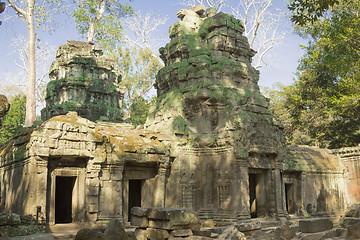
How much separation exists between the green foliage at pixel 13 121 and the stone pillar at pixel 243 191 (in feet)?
77.7

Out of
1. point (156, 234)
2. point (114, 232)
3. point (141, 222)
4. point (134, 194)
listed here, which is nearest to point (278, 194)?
point (134, 194)

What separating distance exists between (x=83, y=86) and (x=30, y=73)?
4279mm

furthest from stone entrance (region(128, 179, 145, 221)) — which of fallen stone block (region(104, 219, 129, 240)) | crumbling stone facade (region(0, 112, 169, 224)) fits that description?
fallen stone block (region(104, 219, 129, 240))

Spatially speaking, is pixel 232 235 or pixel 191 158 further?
pixel 191 158

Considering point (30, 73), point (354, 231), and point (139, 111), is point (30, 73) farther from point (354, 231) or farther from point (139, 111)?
point (354, 231)

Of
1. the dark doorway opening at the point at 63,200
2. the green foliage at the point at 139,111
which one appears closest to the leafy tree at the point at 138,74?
the green foliage at the point at 139,111

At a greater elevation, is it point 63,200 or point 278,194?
point 278,194

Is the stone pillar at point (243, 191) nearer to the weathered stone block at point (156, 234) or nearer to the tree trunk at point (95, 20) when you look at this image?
the weathered stone block at point (156, 234)

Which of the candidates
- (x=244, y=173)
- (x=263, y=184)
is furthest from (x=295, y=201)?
(x=244, y=173)

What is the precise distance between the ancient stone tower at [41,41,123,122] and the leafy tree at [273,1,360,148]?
12499 mm

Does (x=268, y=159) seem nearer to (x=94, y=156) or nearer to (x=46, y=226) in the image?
(x=94, y=156)

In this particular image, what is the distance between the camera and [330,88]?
23.7 meters

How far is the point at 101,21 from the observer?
31.1 m

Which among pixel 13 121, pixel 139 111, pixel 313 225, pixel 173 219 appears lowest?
pixel 313 225
